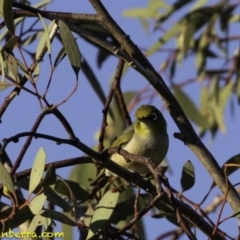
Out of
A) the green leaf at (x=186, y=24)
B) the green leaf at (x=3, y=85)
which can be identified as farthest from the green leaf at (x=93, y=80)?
the green leaf at (x=3, y=85)

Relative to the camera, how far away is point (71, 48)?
1.93 metres

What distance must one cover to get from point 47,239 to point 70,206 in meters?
0.26

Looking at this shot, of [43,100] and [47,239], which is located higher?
[43,100]

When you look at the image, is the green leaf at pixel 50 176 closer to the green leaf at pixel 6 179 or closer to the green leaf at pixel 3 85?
the green leaf at pixel 6 179

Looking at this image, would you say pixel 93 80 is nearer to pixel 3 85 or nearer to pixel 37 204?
pixel 3 85

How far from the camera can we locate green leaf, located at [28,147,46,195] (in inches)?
73.3

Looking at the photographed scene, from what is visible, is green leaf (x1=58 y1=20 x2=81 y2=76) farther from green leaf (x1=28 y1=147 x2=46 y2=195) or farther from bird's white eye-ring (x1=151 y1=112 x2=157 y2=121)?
bird's white eye-ring (x1=151 y1=112 x2=157 y2=121)

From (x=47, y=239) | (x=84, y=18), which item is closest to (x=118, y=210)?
(x=47, y=239)

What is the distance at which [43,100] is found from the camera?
1785mm

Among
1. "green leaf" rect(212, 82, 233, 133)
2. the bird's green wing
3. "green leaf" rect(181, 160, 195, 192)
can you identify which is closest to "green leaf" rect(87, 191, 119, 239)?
"green leaf" rect(181, 160, 195, 192)

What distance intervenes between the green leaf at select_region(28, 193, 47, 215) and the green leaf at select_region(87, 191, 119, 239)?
25 cm

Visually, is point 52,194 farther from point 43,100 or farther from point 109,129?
point 109,129

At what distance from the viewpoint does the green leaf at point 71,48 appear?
6.29 ft

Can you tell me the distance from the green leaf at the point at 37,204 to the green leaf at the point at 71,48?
0.99 ft
